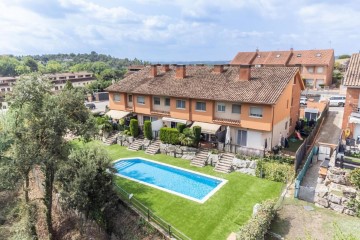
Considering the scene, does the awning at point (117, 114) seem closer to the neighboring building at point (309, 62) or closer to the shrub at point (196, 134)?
the shrub at point (196, 134)

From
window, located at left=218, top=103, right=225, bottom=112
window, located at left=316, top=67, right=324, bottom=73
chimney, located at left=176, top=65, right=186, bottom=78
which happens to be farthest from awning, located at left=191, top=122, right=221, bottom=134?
window, located at left=316, top=67, right=324, bottom=73

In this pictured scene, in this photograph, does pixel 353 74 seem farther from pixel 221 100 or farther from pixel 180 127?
pixel 180 127

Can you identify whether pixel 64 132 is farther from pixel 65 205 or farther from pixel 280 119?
pixel 280 119

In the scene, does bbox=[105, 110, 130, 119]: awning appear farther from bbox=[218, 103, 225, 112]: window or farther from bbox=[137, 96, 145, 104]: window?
bbox=[218, 103, 225, 112]: window

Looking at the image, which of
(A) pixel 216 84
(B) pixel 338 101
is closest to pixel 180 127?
(A) pixel 216 84

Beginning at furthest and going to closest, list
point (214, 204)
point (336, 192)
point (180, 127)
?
point (180, 127), point (214, 204), point (336, 192)

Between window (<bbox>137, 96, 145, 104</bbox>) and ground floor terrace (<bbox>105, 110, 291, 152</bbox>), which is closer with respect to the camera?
ground floor terrace (<bbox>105, 110, 291, 152</bbox>)
